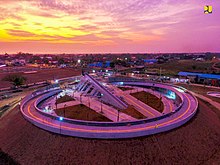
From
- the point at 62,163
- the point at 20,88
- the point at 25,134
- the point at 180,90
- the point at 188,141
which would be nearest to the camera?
the point at 62,163

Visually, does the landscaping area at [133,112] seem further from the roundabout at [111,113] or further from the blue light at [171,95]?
the blue light at [171,95]

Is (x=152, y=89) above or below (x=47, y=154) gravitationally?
above

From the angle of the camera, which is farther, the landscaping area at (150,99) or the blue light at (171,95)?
the blue light at (171,95)

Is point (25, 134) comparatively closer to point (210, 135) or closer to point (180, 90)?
point (210, 135)

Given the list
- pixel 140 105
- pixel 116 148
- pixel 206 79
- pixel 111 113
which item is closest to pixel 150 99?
pixel 140 105

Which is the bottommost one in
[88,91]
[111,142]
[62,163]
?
[62,163]

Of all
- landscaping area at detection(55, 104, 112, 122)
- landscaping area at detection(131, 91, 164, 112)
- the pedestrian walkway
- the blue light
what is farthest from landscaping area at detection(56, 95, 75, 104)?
the blue light

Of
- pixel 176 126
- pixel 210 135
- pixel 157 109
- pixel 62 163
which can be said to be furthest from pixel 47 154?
pixel 210 135

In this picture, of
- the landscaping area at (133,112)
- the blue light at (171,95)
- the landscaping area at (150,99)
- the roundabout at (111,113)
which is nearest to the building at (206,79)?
the roundabout at (111,113)
